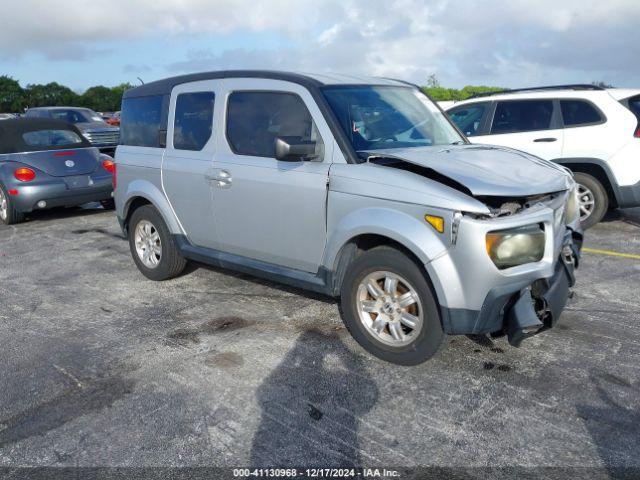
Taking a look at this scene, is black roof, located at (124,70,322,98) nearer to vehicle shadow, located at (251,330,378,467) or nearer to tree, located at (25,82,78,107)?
vehicle shadow, located at (251,330,378,467)

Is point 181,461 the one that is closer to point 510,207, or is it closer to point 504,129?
point 510,207

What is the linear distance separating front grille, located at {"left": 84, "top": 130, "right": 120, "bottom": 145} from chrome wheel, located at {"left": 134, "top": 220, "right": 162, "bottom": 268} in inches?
390

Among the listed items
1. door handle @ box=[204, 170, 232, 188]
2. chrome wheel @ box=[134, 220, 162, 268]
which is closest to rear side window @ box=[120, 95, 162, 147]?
chrome wheel @ box=[134, 220, 162, 268]

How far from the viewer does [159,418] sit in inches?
132

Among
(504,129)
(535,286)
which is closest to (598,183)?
(504,129)

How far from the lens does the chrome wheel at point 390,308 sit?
3793 mm

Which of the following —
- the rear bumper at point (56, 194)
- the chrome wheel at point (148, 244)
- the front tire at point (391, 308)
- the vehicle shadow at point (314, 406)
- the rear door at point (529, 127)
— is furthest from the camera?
the rear bumper at point (56, 194)

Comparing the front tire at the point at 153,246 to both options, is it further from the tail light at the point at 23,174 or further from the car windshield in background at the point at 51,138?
the car windshield in background at the point at 51,138

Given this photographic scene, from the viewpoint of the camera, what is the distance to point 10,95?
5181 centimetres

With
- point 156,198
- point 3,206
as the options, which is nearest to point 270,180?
point 156,198

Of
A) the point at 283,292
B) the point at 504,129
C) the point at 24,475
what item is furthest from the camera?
the point at 504,129

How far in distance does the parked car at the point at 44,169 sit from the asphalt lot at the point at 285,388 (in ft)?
12.0

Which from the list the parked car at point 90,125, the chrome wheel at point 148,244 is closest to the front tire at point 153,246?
the chrome wheel at point 148,244

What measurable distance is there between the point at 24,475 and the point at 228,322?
2.10 meters
